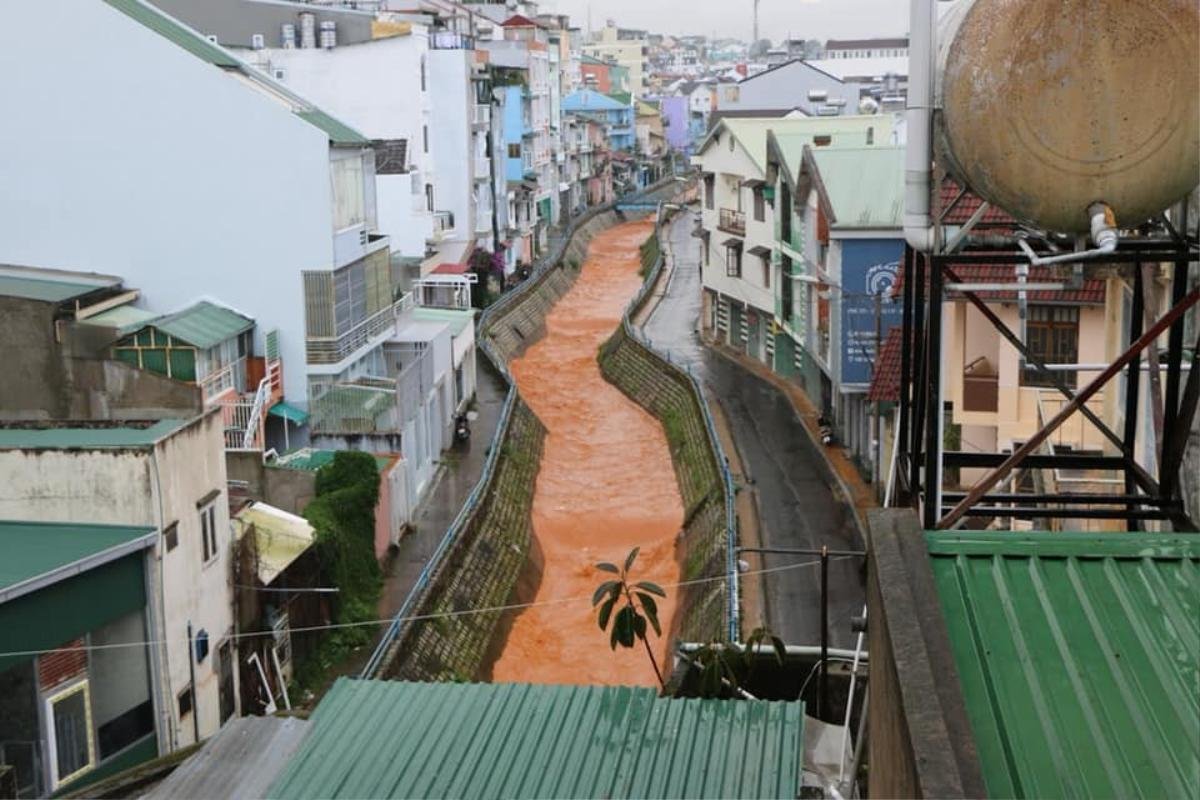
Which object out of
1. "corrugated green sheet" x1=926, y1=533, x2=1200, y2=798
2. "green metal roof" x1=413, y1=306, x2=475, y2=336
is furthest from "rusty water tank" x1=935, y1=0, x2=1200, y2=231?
"green metal roof" x1=413, y1=306, x2=475, y2=336

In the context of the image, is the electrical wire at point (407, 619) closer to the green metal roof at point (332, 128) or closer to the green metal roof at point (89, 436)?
the green metal roof at point (89, 436)

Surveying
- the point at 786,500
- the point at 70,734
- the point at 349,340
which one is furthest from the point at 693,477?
the point at 70,734

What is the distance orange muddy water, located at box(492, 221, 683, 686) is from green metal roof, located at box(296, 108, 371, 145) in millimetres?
9762

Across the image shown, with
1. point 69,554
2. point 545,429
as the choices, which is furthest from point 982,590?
point 545,429

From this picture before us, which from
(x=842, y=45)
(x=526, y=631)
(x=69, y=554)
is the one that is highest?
(x=842, y=45)

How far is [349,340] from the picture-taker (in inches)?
1251

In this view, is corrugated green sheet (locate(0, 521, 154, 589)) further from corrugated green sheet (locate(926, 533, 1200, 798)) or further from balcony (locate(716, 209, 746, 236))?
balcony (locate(716, 209, 746, 236))

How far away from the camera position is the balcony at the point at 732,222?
166 ft

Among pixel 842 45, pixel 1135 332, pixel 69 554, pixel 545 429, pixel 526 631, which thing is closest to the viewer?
pixel 1135 332

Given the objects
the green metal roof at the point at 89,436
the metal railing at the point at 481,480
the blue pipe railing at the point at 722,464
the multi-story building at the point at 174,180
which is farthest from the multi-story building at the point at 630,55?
the green metal roof at the point at 89,436

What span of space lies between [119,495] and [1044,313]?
14.3m

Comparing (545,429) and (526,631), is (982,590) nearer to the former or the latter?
(526,631)

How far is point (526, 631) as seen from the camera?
27.9 meters

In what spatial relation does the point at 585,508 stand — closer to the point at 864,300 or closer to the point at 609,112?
the point at 864,300
